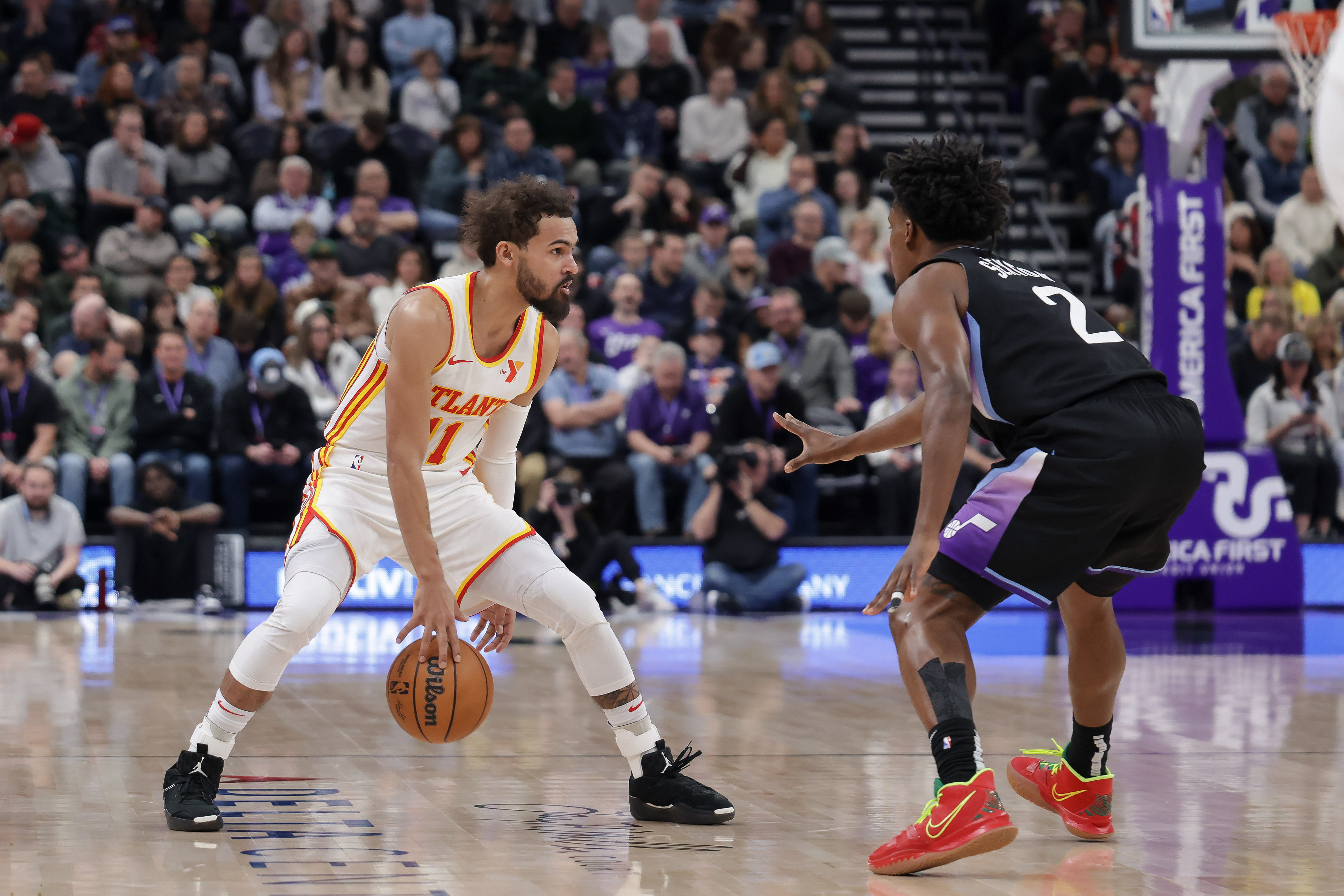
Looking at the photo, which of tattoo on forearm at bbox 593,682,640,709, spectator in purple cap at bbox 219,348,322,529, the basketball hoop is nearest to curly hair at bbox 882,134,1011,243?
tattoo on forearm at bbox 593,682,640,709

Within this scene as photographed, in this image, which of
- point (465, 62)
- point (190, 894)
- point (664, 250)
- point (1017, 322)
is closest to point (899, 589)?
point (1017, 322)

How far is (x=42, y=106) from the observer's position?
566 inches

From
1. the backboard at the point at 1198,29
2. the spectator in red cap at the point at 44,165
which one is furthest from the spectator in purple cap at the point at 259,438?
the backboard at the point at 1198,29

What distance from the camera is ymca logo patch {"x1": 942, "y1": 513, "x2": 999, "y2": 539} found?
13.3 feet

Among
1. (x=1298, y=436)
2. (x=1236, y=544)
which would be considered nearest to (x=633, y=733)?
(x=1236, y=544)

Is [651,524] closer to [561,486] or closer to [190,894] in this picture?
[561,486]

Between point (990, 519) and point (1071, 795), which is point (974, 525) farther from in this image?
point (1071, 795)

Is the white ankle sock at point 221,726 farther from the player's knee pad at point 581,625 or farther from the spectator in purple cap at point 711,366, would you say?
the spectator in purple cap at point 711,366

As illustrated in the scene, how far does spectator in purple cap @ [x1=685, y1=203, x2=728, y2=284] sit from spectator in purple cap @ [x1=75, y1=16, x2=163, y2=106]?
17.6 ft

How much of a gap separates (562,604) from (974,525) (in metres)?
1.22

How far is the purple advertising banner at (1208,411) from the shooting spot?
10.7m

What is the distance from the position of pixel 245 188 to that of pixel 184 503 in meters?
3.96

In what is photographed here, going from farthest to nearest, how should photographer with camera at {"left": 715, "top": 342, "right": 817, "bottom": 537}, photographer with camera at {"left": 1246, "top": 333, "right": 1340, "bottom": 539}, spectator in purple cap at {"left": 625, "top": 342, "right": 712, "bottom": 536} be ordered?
photographer with camera at {"left": 1246, "top": 333, "right": 1340, "bottom": 539}, spectator in purple cap at {"left": 625, "top": 342, "right": 712, "bottom": 536}, photographer with camera at {"left": 715, "top": 342, "right": 817, "bottom": 537}

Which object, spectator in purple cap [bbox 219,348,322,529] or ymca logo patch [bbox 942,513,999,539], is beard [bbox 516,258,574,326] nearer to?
ymca logo patch [bbox 942,513,999,539]
